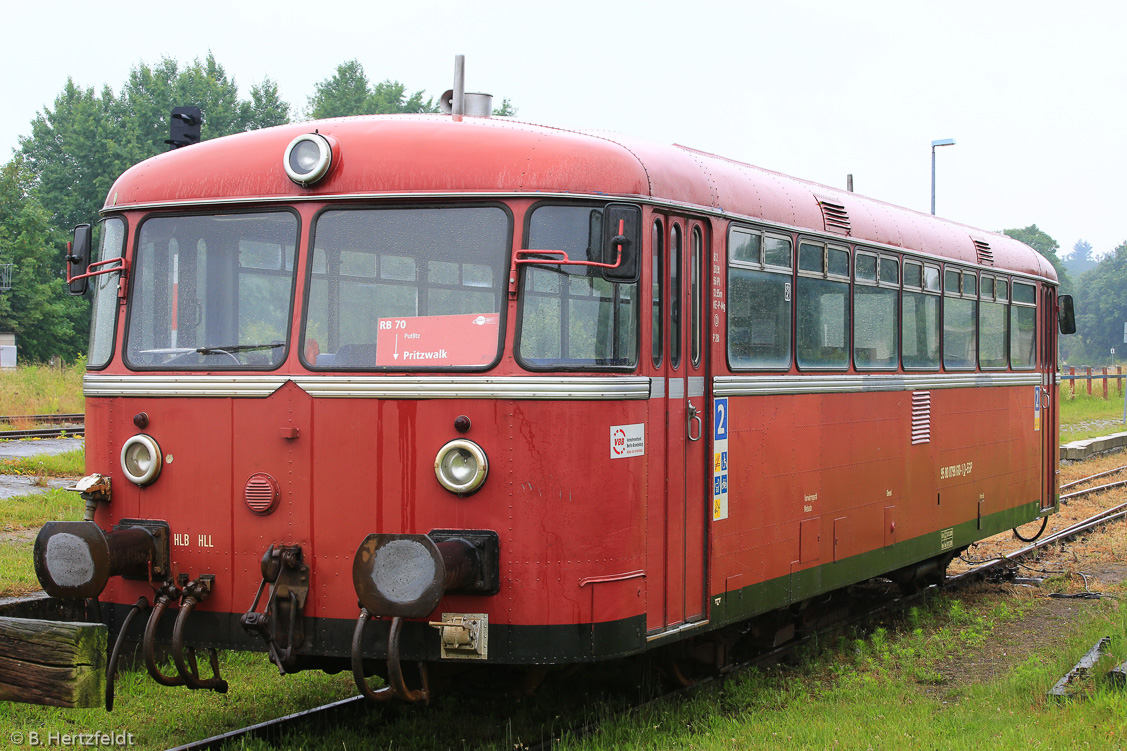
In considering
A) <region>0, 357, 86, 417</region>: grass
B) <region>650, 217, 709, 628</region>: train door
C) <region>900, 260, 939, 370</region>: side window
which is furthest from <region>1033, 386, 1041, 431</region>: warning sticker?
<region>0, 357, 86, 417</region>: grass

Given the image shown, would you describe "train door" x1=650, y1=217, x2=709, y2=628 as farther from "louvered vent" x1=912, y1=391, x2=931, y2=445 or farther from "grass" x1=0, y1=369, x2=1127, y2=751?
"louvered vent" x1=912, y1=391, x2=931, y2=445

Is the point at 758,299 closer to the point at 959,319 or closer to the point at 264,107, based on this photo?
the point at 959,319

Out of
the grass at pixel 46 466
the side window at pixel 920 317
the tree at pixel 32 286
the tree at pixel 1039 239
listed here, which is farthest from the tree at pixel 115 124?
the tree at pixel 1039 239

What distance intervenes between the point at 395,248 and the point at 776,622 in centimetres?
402

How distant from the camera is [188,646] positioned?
18.7 feet

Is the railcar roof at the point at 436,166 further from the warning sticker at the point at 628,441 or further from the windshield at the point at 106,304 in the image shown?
the warning sticker at the point at 628,441

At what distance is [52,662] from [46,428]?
18329mm

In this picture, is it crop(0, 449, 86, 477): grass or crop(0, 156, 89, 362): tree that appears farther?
crop(0, 156, 89, 362): tree

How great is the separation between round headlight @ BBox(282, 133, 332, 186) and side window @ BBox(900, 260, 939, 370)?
197 inches

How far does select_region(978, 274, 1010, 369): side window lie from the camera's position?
1045 centimetres

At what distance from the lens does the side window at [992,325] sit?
1045 cm

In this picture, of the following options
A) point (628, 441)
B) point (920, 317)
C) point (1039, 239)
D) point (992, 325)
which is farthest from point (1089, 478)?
point (1039, 239)

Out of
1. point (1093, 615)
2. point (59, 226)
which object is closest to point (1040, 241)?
point (59, 226)

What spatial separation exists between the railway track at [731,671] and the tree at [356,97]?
47925 mm
